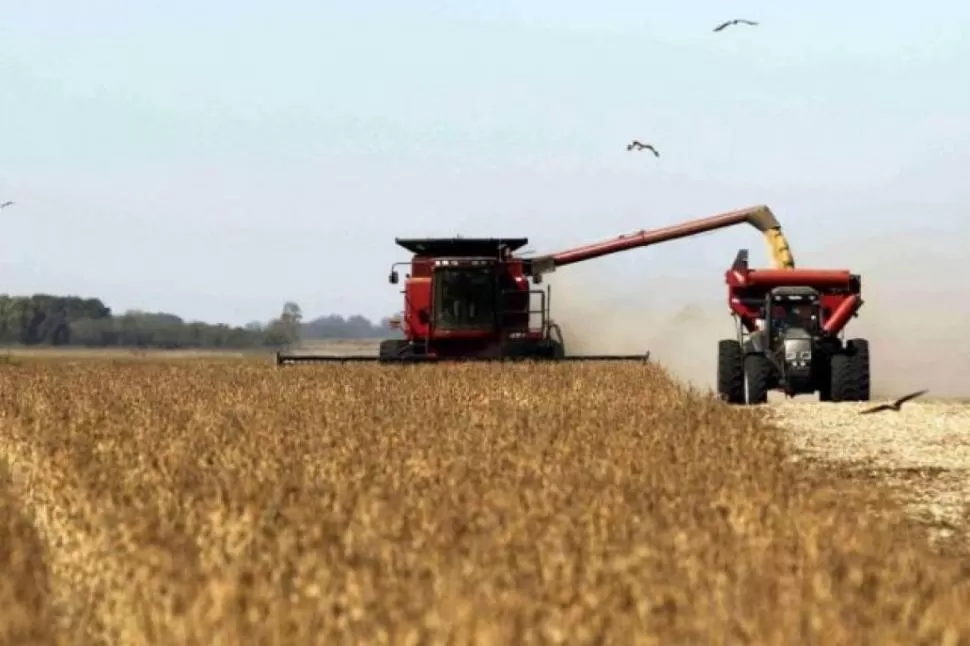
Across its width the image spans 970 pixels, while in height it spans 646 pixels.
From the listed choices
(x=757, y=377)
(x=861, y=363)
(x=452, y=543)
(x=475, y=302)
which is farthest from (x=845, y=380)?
(x=452, y=543)

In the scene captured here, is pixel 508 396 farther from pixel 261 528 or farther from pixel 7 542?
pixel 261 528

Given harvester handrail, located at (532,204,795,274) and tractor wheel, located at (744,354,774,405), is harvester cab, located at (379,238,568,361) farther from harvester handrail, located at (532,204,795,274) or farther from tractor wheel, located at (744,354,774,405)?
tractor wheel, located at (744,354,774,405)

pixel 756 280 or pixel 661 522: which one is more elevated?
pixel 756 280

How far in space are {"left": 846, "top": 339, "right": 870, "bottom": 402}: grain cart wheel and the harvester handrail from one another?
597 cm

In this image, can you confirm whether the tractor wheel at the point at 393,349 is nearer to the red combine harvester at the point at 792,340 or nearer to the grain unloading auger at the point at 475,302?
the grain unloading auger at the point at 475,302

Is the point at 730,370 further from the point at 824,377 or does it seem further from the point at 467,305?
the point at 467,305

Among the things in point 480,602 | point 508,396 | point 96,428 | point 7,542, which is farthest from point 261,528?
point 508,396

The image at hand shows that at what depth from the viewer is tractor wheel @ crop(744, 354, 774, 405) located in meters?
A: 22.0

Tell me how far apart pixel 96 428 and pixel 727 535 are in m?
7.32

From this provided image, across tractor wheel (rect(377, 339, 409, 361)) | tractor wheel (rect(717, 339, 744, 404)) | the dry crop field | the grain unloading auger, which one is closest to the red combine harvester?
tractor wheel (rect(717, 339, 744, 404))

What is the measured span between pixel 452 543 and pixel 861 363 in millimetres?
16925

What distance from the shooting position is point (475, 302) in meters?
30.7

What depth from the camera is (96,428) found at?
12.6 m

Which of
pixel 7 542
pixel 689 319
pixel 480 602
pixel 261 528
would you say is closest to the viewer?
pixel 480 602
